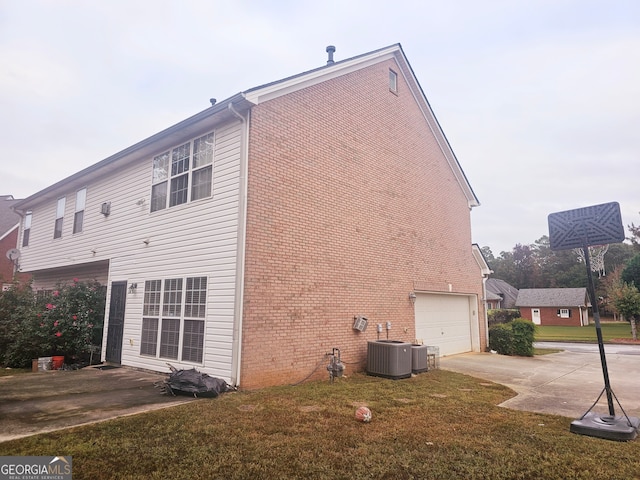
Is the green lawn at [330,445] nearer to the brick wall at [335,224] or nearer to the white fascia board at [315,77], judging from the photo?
the brick wall at [335,224]

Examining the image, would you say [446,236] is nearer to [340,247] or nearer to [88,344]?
[340,247]

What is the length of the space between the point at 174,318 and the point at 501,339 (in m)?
12.5

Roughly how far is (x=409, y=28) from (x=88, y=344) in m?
14.8

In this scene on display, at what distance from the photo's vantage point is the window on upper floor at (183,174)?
895 cm

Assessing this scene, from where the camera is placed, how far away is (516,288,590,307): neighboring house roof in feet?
146

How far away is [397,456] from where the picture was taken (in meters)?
4.05

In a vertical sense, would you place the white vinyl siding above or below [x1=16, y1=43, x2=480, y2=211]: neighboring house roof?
below

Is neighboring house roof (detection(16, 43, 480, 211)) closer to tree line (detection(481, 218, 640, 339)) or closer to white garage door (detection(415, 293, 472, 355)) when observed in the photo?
white garage door (detection(415, 293, 472, 355))

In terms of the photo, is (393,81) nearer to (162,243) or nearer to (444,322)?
(444,322)

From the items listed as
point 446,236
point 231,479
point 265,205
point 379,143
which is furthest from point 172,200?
point 446,236

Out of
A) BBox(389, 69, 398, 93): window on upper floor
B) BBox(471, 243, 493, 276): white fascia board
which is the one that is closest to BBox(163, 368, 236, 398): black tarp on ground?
BBox(389, 69, 398, 93): window on upper floor

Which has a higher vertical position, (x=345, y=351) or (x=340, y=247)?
(x=340, y=247)

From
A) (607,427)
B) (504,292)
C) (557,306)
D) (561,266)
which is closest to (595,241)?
(607,427)

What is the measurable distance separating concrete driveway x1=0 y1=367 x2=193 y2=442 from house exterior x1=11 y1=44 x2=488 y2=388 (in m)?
1.09
